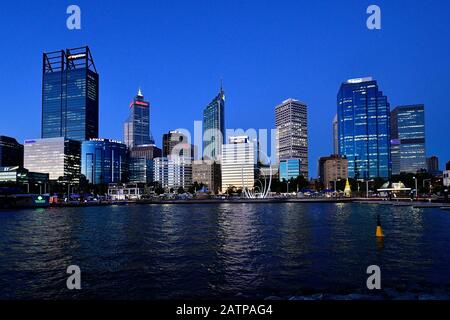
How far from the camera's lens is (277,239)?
137ft

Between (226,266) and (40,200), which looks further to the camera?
(40,200)

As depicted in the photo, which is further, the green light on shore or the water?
the green light on shore

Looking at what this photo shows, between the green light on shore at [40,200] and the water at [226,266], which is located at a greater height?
the water at [226,266]

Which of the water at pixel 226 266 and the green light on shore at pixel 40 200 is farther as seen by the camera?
the green light on shore at pixel 40 200

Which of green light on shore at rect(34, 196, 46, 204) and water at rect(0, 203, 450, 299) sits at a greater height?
water at rect(0, 203, 450, 299)

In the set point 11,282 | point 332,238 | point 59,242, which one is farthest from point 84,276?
point 332,238

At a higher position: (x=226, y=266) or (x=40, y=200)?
(x=226, y=266)

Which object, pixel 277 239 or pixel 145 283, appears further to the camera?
pixel 277 239
